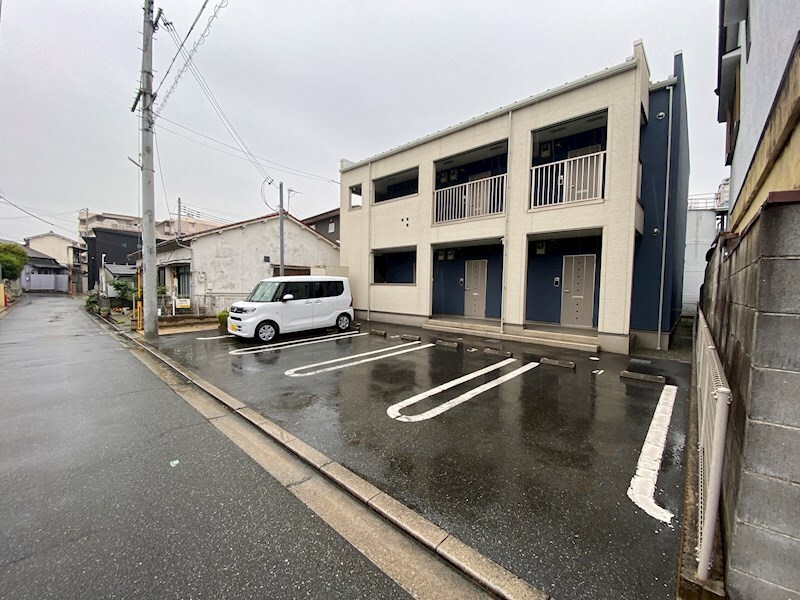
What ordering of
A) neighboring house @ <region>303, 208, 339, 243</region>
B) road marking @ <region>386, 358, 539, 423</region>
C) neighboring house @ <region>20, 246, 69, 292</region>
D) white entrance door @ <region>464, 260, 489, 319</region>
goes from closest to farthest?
road marking @ <region>386, 358, 539, 423</region> → white entrance door @ <region>464, 260, 489, 319</region> → neighboring house @ <region>303, 208, 339, 243</region> → neighboring house @ <region>20, 246, 69, 292</region>

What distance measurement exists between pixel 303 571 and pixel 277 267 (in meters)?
14.6

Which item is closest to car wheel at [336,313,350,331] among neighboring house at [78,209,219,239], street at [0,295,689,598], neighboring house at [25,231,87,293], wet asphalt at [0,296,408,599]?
street at [0,295,689,598]

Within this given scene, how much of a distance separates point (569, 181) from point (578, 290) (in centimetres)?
310

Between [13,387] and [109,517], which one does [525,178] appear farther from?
[13,387]

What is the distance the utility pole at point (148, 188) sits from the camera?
9.10 metres

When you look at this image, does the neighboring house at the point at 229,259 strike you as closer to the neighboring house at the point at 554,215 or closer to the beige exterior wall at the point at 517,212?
the beige exterior wall at the point at 517,212

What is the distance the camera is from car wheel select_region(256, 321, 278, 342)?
8.31 m

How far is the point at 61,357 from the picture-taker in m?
7.01

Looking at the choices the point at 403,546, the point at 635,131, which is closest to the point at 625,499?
the point at 403,546

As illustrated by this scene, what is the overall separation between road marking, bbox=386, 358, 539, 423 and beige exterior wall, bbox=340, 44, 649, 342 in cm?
307

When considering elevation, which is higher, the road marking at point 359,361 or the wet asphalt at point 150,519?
the road marking at point 359,361

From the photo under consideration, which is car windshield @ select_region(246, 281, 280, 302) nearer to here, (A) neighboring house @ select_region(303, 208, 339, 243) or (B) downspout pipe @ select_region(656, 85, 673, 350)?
(B) downspout pipe @ select_region(656, 85, 673, 350)

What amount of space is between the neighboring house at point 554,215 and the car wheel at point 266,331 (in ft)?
14.1

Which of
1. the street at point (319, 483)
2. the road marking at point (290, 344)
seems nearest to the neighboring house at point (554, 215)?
the road marking at point (290, 344)
